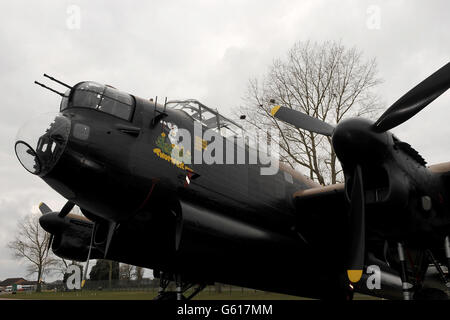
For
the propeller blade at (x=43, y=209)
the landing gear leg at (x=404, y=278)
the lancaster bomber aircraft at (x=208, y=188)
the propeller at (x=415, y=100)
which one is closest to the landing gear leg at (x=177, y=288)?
the lancaster bomber aircraft at (x=208, y=188)

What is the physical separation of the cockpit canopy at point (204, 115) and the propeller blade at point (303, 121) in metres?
1.26

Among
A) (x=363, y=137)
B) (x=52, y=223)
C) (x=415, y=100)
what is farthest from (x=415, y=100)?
(x=52, y=223)

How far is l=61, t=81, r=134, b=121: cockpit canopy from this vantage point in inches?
237

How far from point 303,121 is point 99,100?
14.5ft

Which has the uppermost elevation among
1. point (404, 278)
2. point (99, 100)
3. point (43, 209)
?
point (99, 100)

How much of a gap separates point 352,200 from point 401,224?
0.94m

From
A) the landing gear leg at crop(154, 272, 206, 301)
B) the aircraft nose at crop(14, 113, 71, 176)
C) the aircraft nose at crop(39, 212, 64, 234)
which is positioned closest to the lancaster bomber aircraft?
the aircraft nose at crop(14, 113, 71, 176)

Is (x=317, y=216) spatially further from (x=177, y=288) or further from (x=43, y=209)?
(x=43, y=209)

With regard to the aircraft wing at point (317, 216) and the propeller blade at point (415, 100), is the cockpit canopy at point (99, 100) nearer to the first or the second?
the propeller blade at point (415, 100)

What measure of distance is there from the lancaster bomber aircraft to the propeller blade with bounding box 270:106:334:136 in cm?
5

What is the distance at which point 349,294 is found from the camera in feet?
30.3

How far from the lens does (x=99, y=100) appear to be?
609 cm

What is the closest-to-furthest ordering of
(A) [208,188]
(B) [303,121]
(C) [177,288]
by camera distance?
(A) [208,188]
(B) [303,121]
(C) [177,288]
